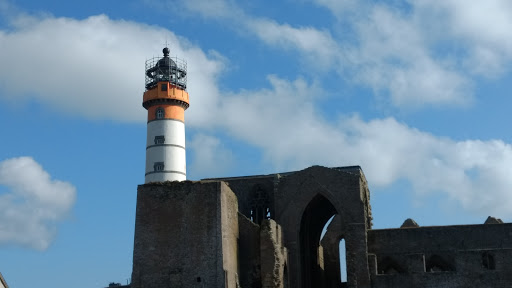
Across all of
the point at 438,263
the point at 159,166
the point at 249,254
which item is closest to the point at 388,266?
the point at 438,263

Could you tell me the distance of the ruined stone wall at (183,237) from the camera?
2939cm

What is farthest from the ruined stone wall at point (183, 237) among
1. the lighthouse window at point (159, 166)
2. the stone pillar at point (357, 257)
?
the lighthouse window at point (159, 166)

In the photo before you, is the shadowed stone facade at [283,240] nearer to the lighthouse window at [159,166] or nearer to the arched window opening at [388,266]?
the arched window opening at [388,266]

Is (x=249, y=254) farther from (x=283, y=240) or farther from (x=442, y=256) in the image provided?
(x=442, y=256)

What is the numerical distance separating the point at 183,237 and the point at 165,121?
1726cm

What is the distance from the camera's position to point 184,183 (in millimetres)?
30828

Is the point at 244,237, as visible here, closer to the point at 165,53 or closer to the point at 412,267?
the point at 412,267

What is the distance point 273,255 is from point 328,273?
14867 mm

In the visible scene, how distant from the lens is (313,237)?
133 ft

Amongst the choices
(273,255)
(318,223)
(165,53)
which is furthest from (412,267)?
(165,53)

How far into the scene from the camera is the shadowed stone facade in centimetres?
2978

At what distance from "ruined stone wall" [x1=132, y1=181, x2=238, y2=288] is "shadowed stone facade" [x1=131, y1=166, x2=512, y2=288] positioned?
0.14ft

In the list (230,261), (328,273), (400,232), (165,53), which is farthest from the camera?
(165,53)

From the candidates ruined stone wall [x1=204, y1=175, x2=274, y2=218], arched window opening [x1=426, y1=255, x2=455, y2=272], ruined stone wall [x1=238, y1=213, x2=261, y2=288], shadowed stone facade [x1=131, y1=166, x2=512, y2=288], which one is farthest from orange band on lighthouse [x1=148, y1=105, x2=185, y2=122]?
arched window opening [x1=426, y1=255, x2=455, y2=272]
